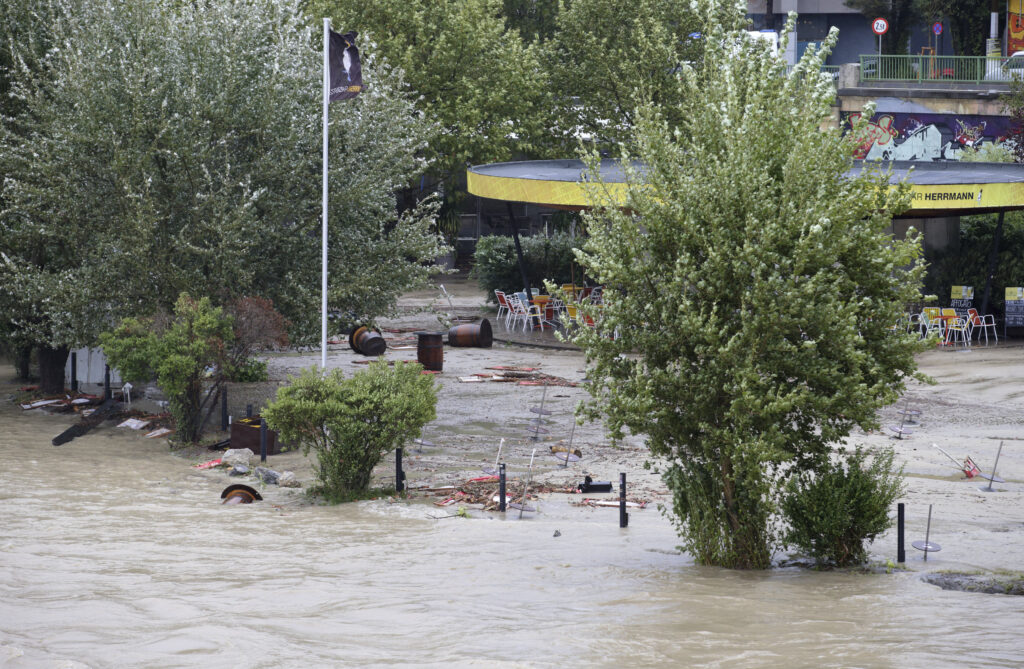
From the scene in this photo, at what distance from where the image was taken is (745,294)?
9977 mm

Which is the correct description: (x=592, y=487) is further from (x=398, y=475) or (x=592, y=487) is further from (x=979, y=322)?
(x=979, y=322)

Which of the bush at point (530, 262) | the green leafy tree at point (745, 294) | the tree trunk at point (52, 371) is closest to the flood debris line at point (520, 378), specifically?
the tree trunk at point (52, 371)

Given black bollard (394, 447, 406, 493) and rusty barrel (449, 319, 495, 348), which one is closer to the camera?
black bollard (394, 447, 406, 493)

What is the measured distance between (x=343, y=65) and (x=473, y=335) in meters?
11.7

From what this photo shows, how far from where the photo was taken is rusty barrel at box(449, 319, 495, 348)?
1106 inches

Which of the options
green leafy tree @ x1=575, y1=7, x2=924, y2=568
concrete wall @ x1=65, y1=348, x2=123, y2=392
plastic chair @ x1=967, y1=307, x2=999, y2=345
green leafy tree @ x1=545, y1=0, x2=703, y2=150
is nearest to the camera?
green leafy tree @ x1=575, y1=7, x2=924, y2=568

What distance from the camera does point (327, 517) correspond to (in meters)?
13.2

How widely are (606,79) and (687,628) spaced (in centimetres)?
3159

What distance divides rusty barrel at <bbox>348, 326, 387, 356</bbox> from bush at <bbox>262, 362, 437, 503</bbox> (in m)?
11.9

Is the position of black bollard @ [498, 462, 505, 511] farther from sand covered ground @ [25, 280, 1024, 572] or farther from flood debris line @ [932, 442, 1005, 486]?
flood debris line @ [932, 442, 1005, 486]

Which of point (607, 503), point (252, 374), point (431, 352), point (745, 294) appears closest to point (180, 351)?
point (252, 374)

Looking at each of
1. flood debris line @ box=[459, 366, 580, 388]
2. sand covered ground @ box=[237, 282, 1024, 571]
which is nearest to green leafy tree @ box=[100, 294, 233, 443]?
sand covered ground @ box=[237, 282, 1024, 571]

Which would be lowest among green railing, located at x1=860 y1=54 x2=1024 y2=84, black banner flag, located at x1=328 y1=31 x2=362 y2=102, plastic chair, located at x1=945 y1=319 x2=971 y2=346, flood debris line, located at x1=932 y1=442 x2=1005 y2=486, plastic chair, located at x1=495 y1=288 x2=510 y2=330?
flood debris line, located at x1=932 y1=442 x2=1005 y2=486

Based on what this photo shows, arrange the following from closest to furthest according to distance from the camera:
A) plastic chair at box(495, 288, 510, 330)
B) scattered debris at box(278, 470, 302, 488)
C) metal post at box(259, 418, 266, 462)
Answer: scattered debris at box(278, 470, 302, 488)
metal post at box(259, 418, 266, 462)
plastic chair at box(495, 288, 510, 330)
